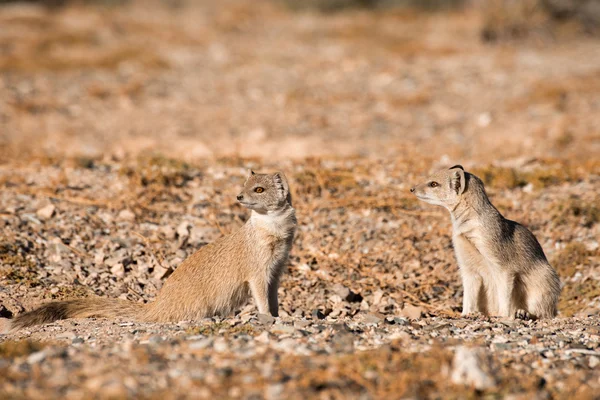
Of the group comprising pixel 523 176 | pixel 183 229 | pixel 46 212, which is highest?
pixel 523 176

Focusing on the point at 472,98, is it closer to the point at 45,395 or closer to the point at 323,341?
the point at 323,341

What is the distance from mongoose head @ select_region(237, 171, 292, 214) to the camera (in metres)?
5.23

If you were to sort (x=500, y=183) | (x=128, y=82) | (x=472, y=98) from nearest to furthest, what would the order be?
(x=500, y=183) < (x=472, y=98) < (x=128, y=82)

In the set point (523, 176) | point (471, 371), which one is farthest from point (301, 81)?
point (471, 371)

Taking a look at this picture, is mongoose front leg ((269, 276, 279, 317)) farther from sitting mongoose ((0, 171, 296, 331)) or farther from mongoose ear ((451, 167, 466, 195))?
mongoose ear ((451, 167, 466, 195))

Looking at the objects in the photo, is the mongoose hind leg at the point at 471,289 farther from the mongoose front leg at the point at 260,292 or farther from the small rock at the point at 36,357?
the small rock at the point at 36,357

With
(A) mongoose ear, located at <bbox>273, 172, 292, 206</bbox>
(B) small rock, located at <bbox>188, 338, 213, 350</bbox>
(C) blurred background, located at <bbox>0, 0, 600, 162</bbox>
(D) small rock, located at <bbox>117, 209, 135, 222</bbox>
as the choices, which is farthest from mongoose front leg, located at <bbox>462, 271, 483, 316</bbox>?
(C) blurred background, located at <bbox>0, 0, 600, 162</bbox>

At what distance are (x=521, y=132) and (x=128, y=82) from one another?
7937 mm

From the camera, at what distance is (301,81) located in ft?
46.3

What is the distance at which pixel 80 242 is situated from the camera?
637 centimetres

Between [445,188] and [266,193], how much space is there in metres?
1.41

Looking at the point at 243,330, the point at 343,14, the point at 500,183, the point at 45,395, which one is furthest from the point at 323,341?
the point at 343,14

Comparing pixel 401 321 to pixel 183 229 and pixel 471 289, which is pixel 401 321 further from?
pixel 183 229

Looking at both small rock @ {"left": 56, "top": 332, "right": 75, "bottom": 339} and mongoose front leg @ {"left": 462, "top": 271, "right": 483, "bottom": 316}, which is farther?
mongoose front leg @ {"left": 462, "top": 271, "right": 483, "bottom": 316}
